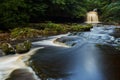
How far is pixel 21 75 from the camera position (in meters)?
8.65

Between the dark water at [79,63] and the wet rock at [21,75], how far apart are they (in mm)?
319

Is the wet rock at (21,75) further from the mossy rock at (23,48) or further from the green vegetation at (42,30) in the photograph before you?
the green vegetation at (42,30)

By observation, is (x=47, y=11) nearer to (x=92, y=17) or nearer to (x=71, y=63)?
(x=92, y=17)

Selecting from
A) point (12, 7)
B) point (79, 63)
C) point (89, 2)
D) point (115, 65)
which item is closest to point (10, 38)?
point (12, 7)

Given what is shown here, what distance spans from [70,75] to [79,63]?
5.89ft

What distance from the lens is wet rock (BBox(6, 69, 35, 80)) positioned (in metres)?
8.31

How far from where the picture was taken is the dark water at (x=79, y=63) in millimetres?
8453

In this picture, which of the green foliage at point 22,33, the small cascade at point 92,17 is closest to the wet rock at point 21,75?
the green foliage at point 22,33

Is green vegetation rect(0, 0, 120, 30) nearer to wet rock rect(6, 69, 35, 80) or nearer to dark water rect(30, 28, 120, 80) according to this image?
dark water rect(30, 28, 120, 80)

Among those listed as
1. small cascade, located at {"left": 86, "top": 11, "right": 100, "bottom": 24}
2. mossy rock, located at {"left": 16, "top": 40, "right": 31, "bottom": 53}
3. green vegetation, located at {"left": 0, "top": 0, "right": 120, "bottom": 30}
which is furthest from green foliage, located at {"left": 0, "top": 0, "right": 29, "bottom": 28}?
small cascade, located at {"left": 86, "top": 11, "right": 100, "bottom": 24}

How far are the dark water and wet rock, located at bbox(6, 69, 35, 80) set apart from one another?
32 centimetres

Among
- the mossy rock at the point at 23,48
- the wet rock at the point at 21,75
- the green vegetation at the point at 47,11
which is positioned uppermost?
the green vegetation at the point at 47,11

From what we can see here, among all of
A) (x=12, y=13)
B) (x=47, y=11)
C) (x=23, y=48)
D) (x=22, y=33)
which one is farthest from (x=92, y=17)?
(x=23, y=48)

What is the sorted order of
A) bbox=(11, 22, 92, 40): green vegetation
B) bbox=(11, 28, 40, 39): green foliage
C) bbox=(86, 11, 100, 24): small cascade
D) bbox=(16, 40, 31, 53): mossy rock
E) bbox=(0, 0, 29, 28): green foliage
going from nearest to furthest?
bbox=(16, 40, 31, 53): mossy rock, bbox=(11, 28, 40, 39): green foliage, bbox=(11, 22, 92, 40): green vegetation, bbox=(0, 0, 29, 28): green foliage, bbox=(86, 11, 100, 24): small cascade
